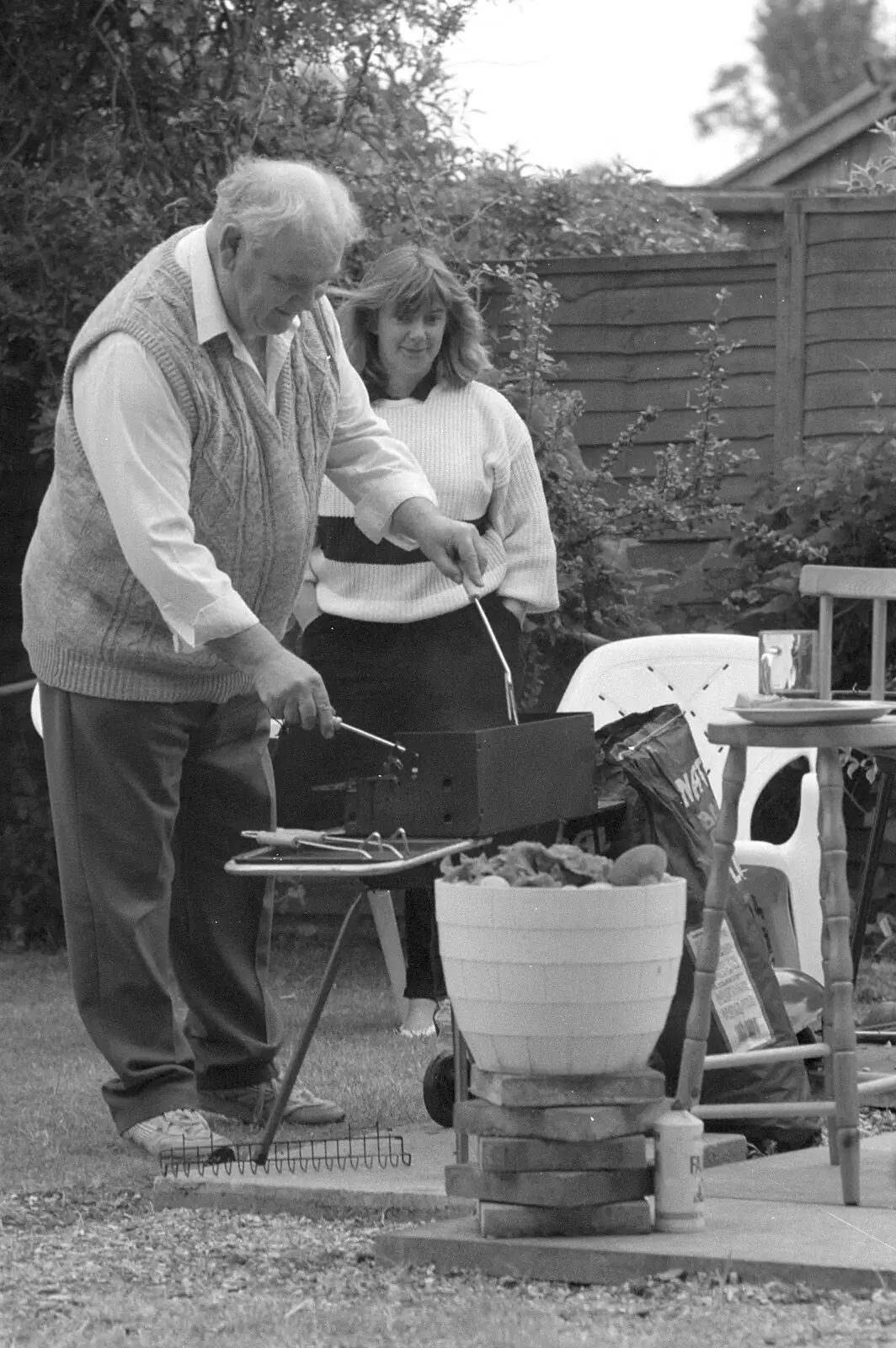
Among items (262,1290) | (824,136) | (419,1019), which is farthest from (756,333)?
(824,136)

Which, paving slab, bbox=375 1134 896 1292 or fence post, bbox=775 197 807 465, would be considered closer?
paving slab, bbox=375 1134 896 1292

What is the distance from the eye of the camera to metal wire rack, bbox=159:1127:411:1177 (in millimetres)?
3029

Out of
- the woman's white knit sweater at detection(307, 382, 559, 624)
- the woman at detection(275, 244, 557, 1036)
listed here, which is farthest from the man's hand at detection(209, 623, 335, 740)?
the woman's white knit sweater at detection(307, 382, 559, 624)

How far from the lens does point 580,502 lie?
5.25 metres

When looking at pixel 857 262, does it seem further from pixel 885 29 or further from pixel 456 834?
pixel 885 29

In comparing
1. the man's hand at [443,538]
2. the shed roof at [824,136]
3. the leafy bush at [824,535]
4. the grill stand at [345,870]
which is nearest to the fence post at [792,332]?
the leafy bush at [824,535]

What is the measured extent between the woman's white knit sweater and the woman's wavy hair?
49 millimetres

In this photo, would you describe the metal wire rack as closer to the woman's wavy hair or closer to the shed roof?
the woman's wavy hair

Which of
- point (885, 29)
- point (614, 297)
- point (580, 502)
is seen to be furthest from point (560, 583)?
point (885, 29)

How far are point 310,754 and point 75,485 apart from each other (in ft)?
2.66

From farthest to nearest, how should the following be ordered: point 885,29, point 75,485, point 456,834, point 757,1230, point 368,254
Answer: point 885,29 → point 368,254 → point 75,485 → point 456,834 → point 757,1230

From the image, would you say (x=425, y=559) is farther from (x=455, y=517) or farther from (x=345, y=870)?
(x=345, y=870)

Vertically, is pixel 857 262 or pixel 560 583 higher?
pixel 857 262

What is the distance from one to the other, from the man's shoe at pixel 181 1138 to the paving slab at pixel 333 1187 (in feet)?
0.21
